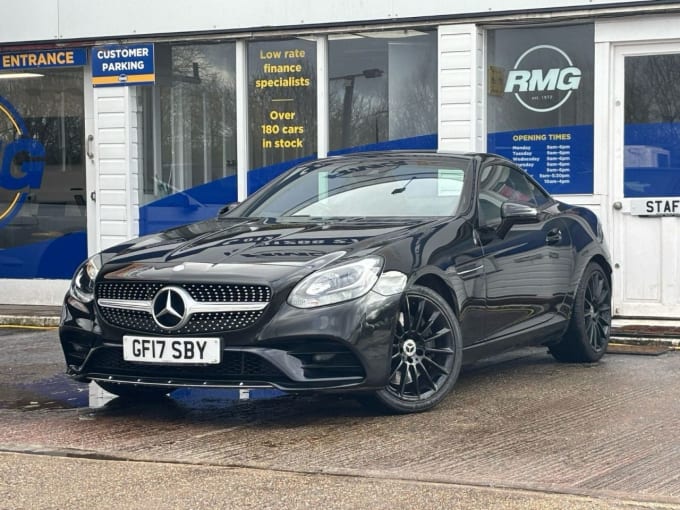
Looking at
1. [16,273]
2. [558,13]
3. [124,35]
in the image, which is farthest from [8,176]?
[558,13]

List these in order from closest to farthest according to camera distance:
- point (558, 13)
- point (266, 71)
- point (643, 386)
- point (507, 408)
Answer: point (507, 408)
point (643, 386)
point (558, 13)
point (266, 71)

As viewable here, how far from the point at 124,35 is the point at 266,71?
158cm

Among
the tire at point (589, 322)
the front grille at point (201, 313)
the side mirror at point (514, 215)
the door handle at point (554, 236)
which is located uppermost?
the side mirror at point (514, 215)

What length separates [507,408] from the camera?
721 centimetres

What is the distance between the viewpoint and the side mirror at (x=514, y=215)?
7828 mm

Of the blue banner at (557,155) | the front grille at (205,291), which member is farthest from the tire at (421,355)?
the blue banner at (557,155)

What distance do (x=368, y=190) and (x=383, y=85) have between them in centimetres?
443

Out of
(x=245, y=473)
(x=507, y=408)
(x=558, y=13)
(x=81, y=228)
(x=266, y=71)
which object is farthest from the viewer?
(x=81, y=228)

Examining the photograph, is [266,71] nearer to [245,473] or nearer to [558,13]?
[558,13]

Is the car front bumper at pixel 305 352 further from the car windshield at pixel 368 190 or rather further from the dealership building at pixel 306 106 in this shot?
the dealership building at pixel 306 106

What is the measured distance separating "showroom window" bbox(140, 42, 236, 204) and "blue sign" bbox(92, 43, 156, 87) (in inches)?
4.8

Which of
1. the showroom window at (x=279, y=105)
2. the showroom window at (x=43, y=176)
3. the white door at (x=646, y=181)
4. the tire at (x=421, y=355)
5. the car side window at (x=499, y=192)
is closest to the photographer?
the tire at (x=421, y=355)

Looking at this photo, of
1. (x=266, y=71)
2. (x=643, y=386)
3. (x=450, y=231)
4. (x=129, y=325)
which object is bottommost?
(x=643, y=386)

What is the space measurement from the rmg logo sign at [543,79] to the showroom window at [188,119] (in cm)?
295
